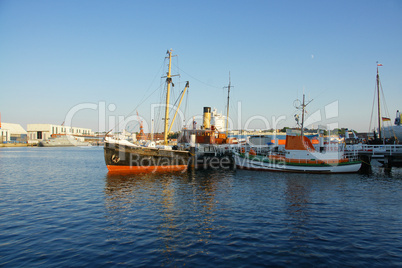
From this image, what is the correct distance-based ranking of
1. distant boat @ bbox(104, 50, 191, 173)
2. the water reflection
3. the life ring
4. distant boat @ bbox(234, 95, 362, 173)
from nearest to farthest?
the water reflection < distant boat @ bbox(104, 50, 191, 173) < the life ring < distant boat @ bbox(234, 95, 362, 173)

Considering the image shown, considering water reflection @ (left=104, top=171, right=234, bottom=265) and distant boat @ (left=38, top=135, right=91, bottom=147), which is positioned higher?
distant boat @ (left=38, top=135, right=91, bottom=147)

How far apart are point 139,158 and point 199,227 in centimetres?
2459

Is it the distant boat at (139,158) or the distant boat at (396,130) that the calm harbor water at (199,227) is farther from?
the distant boat at (396,130)

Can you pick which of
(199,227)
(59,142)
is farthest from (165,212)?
(59,142)

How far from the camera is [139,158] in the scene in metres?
37.6

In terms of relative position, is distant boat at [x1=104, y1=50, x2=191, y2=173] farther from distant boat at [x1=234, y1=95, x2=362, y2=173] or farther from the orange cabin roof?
the orange cabin roof

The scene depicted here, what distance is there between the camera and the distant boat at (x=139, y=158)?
35.9 meters

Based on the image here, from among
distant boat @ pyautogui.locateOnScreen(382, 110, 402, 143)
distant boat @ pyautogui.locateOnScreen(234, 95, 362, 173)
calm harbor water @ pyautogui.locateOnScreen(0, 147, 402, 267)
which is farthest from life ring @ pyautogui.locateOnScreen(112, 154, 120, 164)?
distant boat @ pyautogui.locateOnScreen(382, 110, 402, 143)

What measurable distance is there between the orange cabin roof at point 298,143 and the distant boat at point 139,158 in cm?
1666

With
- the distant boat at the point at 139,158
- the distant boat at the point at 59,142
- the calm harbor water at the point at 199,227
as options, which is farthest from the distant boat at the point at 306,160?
the distant boat at the point at 59,142

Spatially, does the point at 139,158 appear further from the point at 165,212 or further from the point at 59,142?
the point at 59,142

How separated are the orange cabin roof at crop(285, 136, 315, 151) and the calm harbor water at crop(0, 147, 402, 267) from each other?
1348cm

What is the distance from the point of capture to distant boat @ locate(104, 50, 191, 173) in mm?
35938

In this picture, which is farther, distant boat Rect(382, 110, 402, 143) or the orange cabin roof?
distant boat Rect(382, 110, 402, 143)
